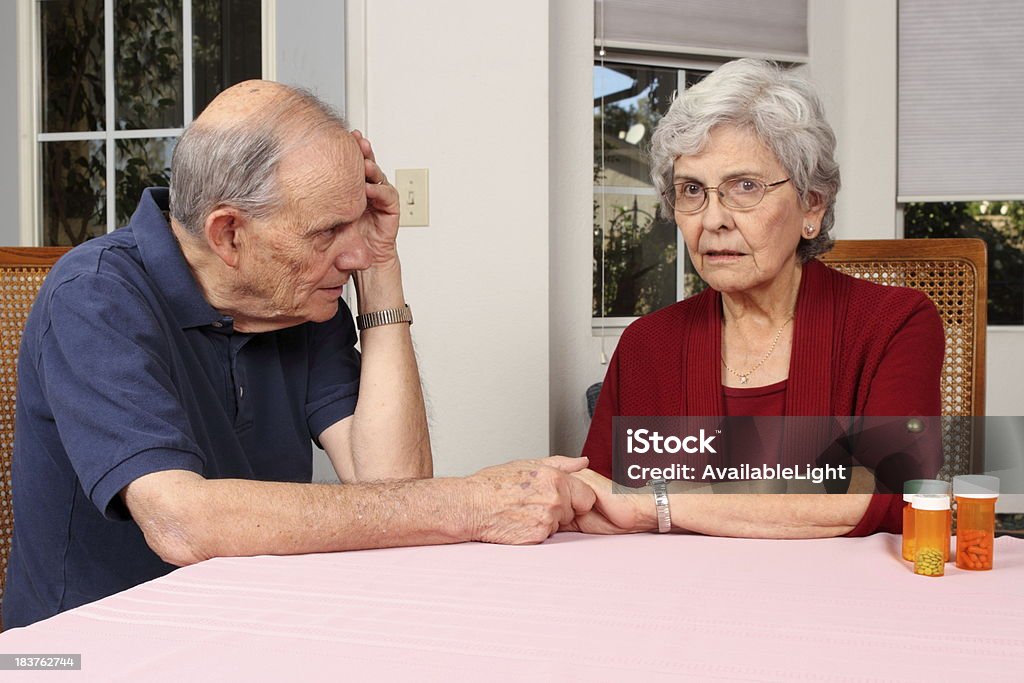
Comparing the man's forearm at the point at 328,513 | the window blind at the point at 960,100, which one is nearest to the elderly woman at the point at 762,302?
the man's forearm at the point at 328,513

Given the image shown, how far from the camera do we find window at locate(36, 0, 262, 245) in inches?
102

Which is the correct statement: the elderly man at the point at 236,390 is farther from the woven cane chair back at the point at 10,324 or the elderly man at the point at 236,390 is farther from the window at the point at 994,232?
the window at the point at 994,232

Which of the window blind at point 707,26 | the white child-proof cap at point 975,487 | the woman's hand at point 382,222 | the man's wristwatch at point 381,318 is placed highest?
the window blind at point 707,26

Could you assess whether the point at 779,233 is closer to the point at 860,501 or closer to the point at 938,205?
the point at 860,501

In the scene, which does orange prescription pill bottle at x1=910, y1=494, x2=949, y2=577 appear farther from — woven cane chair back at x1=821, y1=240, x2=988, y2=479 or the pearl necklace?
woven cane chair back at x1=821, y1=240, x2=988, y2=479

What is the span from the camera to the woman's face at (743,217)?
1665 mm

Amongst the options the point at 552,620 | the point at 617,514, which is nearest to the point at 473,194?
the point at 617,514

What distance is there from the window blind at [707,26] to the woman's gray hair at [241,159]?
1511mm

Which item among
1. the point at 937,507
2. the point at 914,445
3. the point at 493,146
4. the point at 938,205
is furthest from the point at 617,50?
the point at 937,507

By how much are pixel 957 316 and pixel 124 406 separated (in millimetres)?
1463

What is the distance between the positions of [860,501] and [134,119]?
2155mm

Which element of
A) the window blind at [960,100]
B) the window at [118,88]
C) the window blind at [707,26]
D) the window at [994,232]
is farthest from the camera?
the window at [994,232]

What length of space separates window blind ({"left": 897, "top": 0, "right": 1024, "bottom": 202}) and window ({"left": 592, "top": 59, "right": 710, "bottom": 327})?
2.06 feet

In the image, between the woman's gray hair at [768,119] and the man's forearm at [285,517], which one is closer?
the man's forearm at [285,517]
